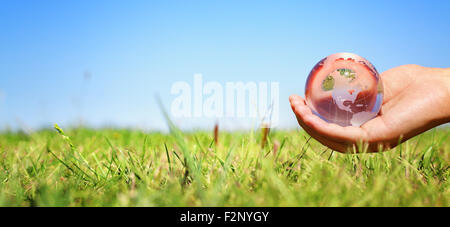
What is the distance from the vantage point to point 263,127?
2.39 meters

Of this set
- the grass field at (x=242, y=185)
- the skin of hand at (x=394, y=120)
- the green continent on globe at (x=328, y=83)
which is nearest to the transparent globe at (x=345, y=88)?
the green continent on globe at (x=328, y=83)

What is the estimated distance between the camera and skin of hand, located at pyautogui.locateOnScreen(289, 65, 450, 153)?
93.5 inches

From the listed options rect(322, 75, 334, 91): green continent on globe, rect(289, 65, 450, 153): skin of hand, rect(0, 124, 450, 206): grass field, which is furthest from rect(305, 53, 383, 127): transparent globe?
rect(0, 124, 450, 206): grass field

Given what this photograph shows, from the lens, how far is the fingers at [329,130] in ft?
7.70

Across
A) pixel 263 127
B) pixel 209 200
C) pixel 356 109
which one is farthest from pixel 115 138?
pixel 209 200

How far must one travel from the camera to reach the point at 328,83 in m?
2.51

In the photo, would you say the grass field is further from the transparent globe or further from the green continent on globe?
the green continent on globe

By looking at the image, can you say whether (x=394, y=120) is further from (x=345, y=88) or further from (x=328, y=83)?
(x=328, y=83)

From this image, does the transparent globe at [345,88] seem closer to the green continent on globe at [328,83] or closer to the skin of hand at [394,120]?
the green continent on globe at [328,83]

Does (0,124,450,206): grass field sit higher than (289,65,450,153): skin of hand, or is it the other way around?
(289,65,450,153): skin of hand
